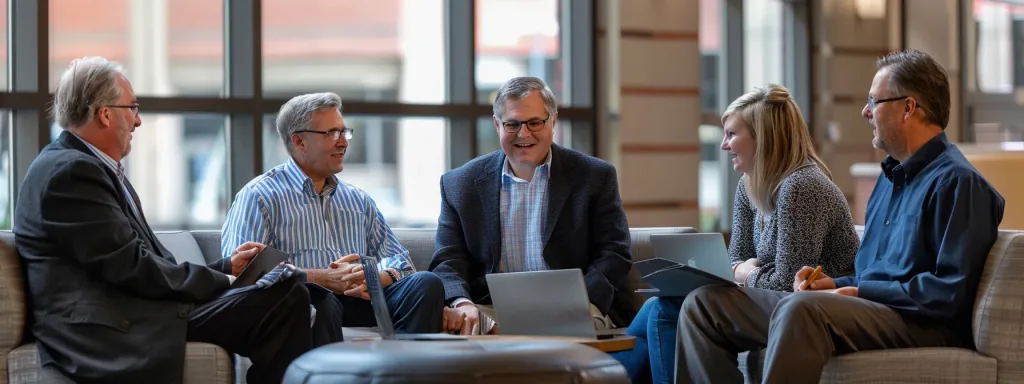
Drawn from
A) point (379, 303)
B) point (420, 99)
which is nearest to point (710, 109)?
point (420, 99)

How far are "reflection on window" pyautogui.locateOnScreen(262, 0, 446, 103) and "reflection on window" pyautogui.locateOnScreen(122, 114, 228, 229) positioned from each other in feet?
1.26

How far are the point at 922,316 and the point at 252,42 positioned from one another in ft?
11.2

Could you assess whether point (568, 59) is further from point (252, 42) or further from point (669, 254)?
point (669, 254)

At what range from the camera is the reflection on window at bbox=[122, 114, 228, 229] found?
560 centimetres

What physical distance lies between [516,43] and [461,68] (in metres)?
0.58

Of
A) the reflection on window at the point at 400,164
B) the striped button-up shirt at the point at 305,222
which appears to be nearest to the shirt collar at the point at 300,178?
the striped button-up shirt at the point at 305,222

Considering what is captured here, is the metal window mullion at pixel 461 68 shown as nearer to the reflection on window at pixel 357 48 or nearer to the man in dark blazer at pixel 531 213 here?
the reflection on window at pixel 357 48

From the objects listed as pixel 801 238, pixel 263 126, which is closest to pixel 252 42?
pixel 263 126

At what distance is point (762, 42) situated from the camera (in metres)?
8.51

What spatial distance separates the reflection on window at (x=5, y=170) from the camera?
199 inches

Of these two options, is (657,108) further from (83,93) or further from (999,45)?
(999,45)

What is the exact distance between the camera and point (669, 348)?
12.3 ft

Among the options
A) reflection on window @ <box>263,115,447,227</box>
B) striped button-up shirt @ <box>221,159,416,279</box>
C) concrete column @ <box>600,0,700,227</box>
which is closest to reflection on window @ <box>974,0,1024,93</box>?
concrete column @ <box>600,0,700,227</box>

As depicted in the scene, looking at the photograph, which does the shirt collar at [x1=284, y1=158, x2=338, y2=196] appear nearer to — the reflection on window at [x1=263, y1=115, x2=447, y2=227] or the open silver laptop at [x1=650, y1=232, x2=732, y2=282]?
the open silver laptop at [x1=650, y1=232, x2=732, y2=282]
